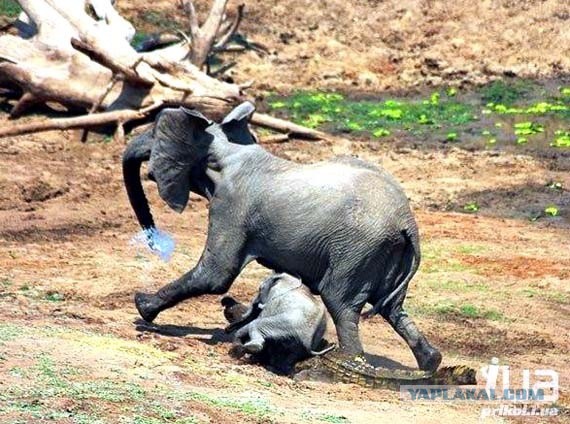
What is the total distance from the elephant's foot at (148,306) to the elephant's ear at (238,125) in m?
1.36

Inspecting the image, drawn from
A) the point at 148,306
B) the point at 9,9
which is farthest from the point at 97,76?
the point at 148,306

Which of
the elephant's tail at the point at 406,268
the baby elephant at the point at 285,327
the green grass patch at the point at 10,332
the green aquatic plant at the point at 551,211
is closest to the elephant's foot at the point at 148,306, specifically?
the baby elephant at the point at 285,327

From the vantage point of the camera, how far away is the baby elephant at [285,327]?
32.6 feet

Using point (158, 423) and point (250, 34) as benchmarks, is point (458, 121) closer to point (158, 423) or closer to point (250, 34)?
point (250, 34)

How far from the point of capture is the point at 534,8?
25734mm

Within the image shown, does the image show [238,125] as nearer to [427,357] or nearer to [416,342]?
[416,342]

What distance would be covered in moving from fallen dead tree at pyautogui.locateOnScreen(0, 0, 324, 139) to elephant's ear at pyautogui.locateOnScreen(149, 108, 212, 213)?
23.7 feet

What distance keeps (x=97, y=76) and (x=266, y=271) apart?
617 centimetres

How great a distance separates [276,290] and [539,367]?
7.07ft

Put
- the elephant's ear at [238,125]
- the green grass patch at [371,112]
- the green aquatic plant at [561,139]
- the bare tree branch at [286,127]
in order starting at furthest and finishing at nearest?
the green grass patch at [371,112] → the green aquatic plant at [561,139] → the bare tree branch at [286,127] → the elephant's ear at [238,125]

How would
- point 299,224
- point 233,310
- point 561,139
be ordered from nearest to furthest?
point 299,224 < point 233,310 < point 561,139

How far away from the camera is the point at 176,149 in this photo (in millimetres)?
10750

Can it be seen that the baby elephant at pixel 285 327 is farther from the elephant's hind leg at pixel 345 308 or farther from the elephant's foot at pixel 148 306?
the elephant's foot at pixel 148 306

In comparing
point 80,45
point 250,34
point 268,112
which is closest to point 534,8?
point 250,34
